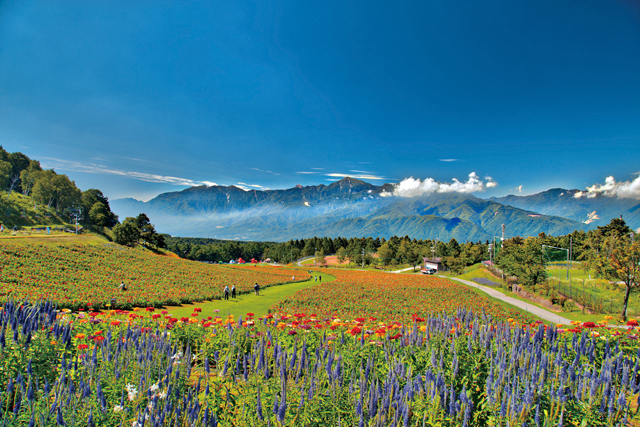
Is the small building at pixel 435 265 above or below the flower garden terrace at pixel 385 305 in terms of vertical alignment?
below

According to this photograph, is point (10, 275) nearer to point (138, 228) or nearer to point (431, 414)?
point (431, 414)

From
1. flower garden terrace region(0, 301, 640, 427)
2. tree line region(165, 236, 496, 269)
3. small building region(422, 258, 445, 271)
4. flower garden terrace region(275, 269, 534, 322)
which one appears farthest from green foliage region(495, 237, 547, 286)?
small building region(422, 258, 445, 271)

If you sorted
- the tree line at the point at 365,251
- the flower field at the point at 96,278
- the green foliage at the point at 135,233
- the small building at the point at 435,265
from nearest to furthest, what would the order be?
the flower field at the point at 96,278 → the green foliage at the point at 135,233 → the small building at the point at 435,265 → the tree line at the point at 365,251

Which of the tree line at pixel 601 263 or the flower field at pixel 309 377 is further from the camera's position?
the tree line at pixel 601 263

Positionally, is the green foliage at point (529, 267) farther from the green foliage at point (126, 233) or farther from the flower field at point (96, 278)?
the green foliage at point (126, 233)

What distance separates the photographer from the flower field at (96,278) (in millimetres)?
20016

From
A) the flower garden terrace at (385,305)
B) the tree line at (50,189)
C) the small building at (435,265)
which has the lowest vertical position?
the small building at (435,265)

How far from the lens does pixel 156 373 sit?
16.6 feet

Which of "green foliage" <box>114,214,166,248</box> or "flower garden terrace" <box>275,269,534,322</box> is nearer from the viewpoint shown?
"flower garden terrace" <box>275,269,534,322</box>

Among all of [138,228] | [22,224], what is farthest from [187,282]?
[22,224]

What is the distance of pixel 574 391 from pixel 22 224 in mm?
111265

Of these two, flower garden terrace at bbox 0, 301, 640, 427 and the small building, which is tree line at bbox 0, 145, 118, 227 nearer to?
the small building

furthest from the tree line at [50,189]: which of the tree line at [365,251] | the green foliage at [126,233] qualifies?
the tree line at [365,251]

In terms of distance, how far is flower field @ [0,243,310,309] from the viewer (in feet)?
65.7
